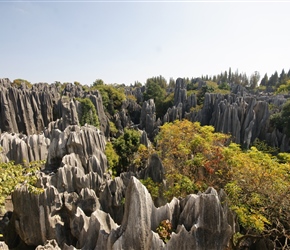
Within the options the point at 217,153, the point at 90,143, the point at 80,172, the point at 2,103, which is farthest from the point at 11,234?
the point at 2,103

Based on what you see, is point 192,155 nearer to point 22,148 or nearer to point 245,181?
point 245,181

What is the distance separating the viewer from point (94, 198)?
1152 cm

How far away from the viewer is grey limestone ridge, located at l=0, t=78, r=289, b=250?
528 cm

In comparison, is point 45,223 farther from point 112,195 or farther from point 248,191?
point 248,191

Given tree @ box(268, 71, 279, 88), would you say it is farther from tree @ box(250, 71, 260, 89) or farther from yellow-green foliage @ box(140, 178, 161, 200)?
yellow-green foliage @ box(140, 178, 161, 200)

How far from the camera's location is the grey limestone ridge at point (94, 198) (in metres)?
5.28

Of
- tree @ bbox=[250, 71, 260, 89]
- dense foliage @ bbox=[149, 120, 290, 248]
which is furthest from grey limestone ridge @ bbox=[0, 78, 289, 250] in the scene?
tree @ bbox=[250, 71, 260, 89]

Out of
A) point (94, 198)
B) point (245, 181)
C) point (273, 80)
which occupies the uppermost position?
→ point (273, 80)

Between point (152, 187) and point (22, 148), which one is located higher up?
point (22, 148)

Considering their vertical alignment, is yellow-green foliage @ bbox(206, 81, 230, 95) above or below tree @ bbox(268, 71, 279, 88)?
below

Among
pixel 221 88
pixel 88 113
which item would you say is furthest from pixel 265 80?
pixel 88 113

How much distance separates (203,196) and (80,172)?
9782 mm

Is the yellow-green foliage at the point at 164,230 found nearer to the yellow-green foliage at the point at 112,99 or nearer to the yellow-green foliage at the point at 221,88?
the yellow-green foliage at the point at 112,99

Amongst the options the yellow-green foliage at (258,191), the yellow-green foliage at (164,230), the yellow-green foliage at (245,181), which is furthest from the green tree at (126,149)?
the yellow-green foliage at (164,230)
